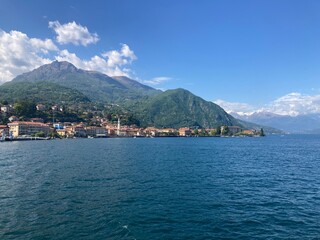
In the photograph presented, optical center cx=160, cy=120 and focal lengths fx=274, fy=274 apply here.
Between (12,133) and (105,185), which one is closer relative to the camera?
(105,185)

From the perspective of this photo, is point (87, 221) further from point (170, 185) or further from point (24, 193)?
point (170, 185)

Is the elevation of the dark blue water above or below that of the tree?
below

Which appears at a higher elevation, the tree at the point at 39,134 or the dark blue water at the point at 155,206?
the tree at the point at 39,134

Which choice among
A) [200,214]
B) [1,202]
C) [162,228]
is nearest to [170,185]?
[200,214]

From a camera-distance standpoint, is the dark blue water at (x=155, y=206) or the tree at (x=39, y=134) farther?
the tree at (x=39, y=134)

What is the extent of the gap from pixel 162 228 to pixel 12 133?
197502 mm

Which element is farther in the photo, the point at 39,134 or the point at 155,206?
the point at 39,134

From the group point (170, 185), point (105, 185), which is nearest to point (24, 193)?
point (105, 185)

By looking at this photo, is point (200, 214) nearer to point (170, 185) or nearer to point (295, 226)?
point (295, 226)

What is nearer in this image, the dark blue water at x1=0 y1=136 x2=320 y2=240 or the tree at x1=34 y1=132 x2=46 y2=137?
the dark blue water at x1=0 y1=136 x2=320 y2=240

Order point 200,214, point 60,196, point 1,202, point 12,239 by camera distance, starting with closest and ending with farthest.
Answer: point 12,239, point 200,214, point 1,202, point 60,196

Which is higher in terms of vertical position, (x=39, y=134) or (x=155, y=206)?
(x=39, y=134)

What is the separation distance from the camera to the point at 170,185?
3766cm

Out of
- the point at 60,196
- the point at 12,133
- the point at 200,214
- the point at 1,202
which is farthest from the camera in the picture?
the point at 12,133
